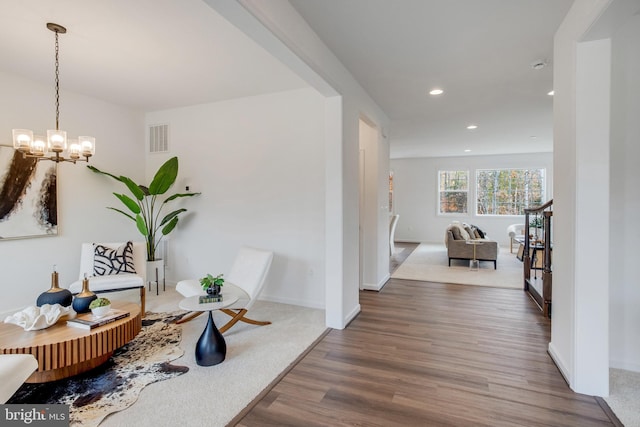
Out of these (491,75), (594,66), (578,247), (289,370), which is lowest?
(289,370)

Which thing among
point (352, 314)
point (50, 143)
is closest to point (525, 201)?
point (352, 314)

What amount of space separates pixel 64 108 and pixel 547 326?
6.33m

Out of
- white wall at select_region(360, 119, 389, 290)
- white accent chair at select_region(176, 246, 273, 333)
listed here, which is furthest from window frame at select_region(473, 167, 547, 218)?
white accent chair at select_region(176, 246, 273, 333)

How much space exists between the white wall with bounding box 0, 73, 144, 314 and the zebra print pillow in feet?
2.36

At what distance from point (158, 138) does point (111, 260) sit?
2180mm

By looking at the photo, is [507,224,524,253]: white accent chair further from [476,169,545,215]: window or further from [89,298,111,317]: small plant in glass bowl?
[89,298,111,317]: small plant in glass bowl

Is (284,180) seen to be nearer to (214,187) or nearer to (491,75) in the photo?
(214,187)

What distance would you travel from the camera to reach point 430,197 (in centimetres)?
1034

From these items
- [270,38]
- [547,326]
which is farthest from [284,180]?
[547,326]

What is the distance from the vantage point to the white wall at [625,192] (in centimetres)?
239

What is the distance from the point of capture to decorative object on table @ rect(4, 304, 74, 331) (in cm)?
236

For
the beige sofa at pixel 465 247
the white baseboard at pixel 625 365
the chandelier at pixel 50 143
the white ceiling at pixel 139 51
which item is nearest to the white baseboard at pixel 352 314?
the white baseboard at pixel 625 365

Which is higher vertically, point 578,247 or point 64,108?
point 64,108

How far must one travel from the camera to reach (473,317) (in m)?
3.69
